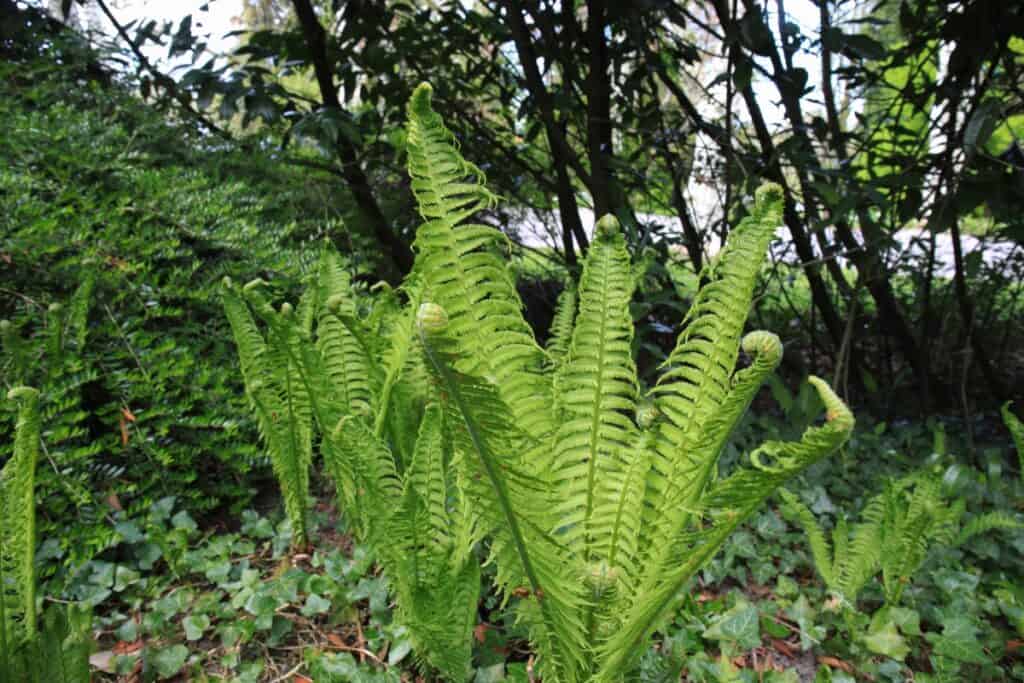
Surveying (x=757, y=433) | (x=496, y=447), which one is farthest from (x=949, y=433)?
(x=496, y=447)

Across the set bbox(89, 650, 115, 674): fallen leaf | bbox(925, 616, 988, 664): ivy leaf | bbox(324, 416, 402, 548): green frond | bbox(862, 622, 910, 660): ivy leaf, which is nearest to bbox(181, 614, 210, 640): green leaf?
bbox(89, 650, 115, 674): fallen leaf

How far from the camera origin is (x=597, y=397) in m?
0.85

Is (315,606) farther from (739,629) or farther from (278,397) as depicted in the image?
(739,629)

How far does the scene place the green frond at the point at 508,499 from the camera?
0.59 metres

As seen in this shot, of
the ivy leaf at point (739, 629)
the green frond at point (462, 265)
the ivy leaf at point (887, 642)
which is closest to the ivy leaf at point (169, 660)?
the green frond at point (462, 265)

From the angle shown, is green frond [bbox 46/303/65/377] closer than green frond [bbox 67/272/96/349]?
Yes

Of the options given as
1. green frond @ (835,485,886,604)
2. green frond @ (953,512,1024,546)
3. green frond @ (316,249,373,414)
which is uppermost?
green frond @ (316,249,373,414)

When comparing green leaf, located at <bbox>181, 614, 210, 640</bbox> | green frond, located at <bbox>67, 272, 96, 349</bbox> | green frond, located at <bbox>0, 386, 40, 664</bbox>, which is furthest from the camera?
green frond, located at <bbox>67, 272, 96, 349</bbox>

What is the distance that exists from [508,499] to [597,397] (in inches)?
8.9

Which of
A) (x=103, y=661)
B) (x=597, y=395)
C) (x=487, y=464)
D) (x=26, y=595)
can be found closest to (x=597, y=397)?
(x=597, y=395)

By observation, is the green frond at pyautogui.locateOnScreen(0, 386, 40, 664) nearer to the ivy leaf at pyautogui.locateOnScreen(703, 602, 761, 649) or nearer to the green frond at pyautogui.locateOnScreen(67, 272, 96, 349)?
the green frond at pyautogui.locateOnScreen(67, 272, 96, 349)

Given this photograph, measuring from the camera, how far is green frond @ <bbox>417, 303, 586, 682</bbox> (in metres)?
0.59

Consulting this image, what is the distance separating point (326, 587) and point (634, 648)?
0.85 m

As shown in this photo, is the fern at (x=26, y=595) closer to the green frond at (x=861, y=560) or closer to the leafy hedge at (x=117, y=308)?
the leafy hedge at (x=117, y=308)
